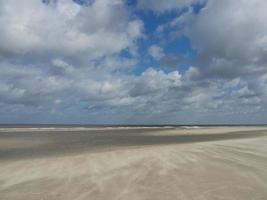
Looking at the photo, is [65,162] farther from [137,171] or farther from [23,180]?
[137,171]

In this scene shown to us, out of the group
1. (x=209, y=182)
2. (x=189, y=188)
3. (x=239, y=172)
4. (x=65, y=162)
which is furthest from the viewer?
(x=65, y=162)

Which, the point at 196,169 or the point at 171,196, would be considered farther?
the point at 196,169

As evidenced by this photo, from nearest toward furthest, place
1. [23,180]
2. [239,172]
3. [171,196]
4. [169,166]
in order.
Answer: [171,196] < [23,180] < [239,172] < [169,166]

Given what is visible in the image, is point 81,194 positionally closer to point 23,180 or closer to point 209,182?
point 23,180

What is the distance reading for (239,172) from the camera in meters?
Result: 11.5

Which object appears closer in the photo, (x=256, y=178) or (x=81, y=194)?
(x=81, y=194)

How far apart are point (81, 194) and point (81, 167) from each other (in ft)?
16.1

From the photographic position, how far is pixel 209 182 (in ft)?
32.2

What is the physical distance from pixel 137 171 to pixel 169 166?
208 cm

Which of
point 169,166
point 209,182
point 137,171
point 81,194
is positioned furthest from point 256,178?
point 81,194

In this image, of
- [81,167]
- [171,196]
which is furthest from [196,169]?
[81,167]

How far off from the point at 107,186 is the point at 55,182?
231cm

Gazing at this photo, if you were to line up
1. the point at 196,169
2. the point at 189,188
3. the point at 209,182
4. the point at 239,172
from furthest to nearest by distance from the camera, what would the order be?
the point at 196,169 → the point at 239,172 → the point at 209,182 → the point at 189,188

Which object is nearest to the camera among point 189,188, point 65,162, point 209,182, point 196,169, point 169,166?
point 189,188
